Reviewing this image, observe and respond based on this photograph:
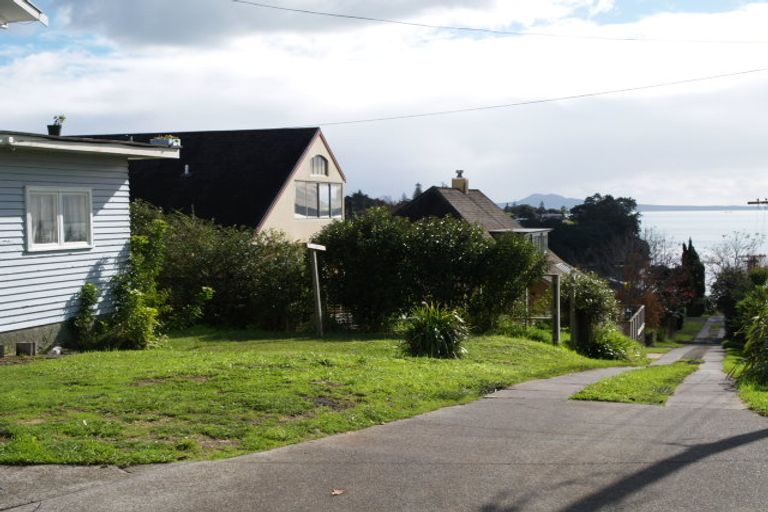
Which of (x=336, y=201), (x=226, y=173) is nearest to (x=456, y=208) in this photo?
(x=336, y=201)

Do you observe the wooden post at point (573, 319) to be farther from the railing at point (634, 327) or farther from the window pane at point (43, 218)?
the railing at point (634, 327)

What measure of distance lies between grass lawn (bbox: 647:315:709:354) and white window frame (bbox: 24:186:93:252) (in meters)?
34.2

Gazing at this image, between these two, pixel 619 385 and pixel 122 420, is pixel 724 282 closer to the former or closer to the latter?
pixel 619 385

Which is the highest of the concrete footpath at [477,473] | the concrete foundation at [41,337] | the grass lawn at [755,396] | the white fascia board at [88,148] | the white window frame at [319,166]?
the white window frame at [319,166]

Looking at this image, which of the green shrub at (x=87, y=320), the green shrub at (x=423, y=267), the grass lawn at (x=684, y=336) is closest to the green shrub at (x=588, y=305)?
the green shrub at (x=423, y=267)

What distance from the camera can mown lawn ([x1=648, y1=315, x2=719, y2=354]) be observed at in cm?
4909

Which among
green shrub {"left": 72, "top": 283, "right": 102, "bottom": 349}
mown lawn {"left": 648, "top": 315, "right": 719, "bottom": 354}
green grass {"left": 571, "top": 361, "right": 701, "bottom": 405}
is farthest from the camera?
mown lawn {"left": 648, "top": 315, "right": 719, "bottom": 354}

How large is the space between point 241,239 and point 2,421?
509 inches

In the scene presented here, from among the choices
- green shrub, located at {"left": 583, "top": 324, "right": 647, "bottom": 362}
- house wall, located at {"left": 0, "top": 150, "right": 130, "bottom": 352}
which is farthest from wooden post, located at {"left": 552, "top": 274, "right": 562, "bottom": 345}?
house wall, located at {"left": 0, "top": 150, "right": 130, "bottom": 352}

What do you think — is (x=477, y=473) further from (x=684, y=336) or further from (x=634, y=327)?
(x=684, y=336)

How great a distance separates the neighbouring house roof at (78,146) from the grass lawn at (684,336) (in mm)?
33110

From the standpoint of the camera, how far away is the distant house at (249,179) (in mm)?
31656

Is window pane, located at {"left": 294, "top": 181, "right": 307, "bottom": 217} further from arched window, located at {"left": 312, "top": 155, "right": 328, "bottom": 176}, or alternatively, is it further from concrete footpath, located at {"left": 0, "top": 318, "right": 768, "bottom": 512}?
concrete footpath, located at {"left": 0, "top": 318, "right": 768, "bottom": 512}

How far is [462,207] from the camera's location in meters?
43.0
